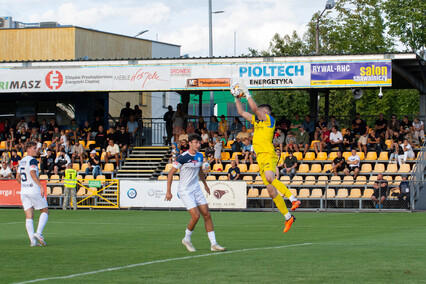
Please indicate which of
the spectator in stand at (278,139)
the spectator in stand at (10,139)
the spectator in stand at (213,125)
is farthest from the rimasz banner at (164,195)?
the spectator in stand at (10,139)

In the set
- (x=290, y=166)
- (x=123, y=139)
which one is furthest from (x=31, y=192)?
(x=123, y=139)

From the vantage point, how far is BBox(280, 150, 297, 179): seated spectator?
1185 inches

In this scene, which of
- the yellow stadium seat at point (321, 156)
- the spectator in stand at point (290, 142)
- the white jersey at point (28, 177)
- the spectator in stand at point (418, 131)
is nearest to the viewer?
the white jersey at point (28, 177)

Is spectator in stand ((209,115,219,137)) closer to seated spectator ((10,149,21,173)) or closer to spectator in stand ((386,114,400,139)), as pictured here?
spectator in stand ((386,114,400,139))

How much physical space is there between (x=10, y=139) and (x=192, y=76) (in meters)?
10.7

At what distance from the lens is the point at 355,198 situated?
91.5 ft

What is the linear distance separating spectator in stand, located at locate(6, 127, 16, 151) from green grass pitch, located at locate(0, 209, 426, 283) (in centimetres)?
1580

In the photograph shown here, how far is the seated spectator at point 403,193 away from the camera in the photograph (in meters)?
26.8

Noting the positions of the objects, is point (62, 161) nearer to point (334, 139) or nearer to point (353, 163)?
point (334, 139)

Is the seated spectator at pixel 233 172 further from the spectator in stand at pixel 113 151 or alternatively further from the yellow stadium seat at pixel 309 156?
the spectator in stand at pixel 113 151

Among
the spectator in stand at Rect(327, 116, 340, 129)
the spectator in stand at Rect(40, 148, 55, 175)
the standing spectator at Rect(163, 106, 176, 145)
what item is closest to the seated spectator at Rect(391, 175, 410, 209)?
the spectator in stand at Rect(327, 116, 340, 129)

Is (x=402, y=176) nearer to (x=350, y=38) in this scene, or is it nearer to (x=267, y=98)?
(x=350, y=38)

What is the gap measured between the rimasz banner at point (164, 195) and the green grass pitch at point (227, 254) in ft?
22.7

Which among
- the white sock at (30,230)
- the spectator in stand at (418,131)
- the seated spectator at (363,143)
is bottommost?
the white sock at (30,230)
